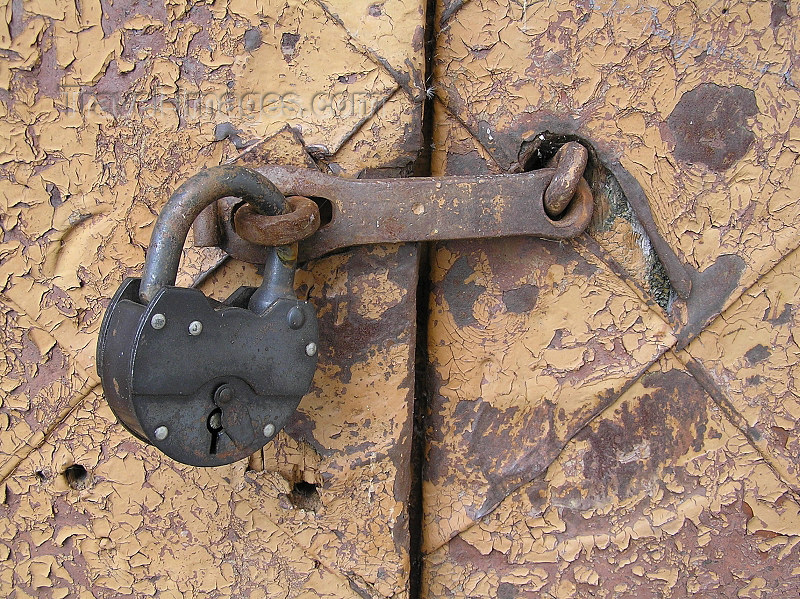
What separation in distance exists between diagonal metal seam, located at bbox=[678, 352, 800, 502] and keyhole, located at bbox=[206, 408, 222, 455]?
19.4 inches

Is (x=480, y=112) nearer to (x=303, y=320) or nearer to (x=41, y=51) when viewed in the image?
(x=303, y=320)

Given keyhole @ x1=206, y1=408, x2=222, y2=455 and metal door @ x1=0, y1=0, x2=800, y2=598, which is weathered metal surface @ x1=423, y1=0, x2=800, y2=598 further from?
keyhole @ x1=206, y1=408, x2=222, y2=455

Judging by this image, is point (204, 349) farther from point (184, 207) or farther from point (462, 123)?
point (462, 123)

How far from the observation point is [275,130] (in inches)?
25.1

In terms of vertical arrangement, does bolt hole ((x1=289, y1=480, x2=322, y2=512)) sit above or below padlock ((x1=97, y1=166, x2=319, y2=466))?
below

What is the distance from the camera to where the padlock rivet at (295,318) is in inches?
22.2

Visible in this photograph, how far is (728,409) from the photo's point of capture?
73 cm

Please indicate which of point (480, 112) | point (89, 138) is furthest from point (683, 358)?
point (89, 138)

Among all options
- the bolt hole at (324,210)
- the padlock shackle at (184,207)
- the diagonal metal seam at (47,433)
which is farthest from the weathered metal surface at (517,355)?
the diagonal metal seam at (47,433)

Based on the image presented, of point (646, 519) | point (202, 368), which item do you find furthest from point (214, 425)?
point (646, 519)

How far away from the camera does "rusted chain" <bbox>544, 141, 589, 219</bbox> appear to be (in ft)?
2.12

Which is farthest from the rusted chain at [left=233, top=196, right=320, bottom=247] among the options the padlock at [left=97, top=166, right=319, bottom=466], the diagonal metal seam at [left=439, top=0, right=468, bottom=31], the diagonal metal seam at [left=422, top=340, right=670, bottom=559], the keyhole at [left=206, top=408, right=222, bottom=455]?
the diagonal metal seam at [left=422, top=340, right=670, bottom=559]

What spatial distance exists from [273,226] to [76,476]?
14.7 inches

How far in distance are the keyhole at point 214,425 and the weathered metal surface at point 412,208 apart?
15 centimetres
